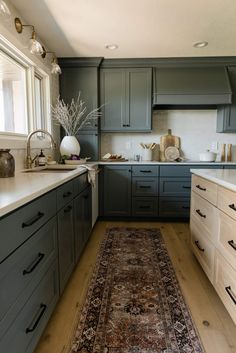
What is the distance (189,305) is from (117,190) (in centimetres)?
194

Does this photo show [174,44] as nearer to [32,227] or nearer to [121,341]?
[32,227]

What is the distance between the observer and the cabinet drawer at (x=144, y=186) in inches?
130

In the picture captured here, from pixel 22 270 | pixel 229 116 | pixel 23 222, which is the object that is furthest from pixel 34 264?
pixel 229 116

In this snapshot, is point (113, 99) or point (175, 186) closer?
point (175, 186)

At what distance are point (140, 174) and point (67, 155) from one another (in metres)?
1.02

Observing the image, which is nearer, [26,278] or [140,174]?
[26,278]

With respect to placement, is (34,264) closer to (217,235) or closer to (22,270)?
(22,270)

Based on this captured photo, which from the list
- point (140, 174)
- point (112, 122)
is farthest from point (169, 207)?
point (112, 122)

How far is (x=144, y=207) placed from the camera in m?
3.37

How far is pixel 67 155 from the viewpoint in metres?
3.09

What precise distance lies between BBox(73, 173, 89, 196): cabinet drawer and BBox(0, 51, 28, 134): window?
2.65 ft

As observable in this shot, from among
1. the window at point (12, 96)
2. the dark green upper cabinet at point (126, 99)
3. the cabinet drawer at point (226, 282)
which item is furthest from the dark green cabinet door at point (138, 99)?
the cabinet drawer at point (226, 282)

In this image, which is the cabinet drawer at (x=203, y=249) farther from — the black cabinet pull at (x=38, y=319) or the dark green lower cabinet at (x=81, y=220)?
the black cabinet pull at (x=38, y=319)

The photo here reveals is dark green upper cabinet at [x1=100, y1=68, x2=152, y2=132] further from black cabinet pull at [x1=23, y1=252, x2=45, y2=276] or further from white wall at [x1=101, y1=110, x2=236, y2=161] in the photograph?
black cabinet pull at [x1=23, y1=252, x2=45, y2=276]
